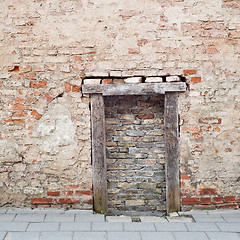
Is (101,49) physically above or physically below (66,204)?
above

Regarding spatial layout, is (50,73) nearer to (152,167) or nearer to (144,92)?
(144,92)

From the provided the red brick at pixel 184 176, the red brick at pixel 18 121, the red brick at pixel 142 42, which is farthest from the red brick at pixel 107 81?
the red brick at pixel 184 176

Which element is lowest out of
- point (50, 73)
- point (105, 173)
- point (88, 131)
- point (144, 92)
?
point (105, 173)

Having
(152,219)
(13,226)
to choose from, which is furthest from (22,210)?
(152,219)

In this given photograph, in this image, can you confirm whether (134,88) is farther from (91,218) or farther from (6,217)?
(6,217)

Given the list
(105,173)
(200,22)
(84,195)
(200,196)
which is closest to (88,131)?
(105,173)

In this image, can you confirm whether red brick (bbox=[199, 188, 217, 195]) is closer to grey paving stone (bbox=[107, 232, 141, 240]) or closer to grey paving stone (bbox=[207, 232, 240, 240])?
grey paving stone (bbox=[207, 232, 240, 240])

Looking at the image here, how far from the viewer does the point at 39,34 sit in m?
3.10

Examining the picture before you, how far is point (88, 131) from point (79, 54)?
0.93 metres

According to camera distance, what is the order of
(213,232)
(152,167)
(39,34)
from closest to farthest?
(213,232) → (39,34) → (152,167)

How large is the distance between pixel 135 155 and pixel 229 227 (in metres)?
1.33

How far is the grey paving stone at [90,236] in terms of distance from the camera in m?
2.56

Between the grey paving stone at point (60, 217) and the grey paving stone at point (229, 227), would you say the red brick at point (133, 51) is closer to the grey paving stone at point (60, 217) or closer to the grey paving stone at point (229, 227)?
the grey paving stone at point (60, 217)

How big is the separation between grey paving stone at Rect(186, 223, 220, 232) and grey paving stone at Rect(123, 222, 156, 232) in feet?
1.34
